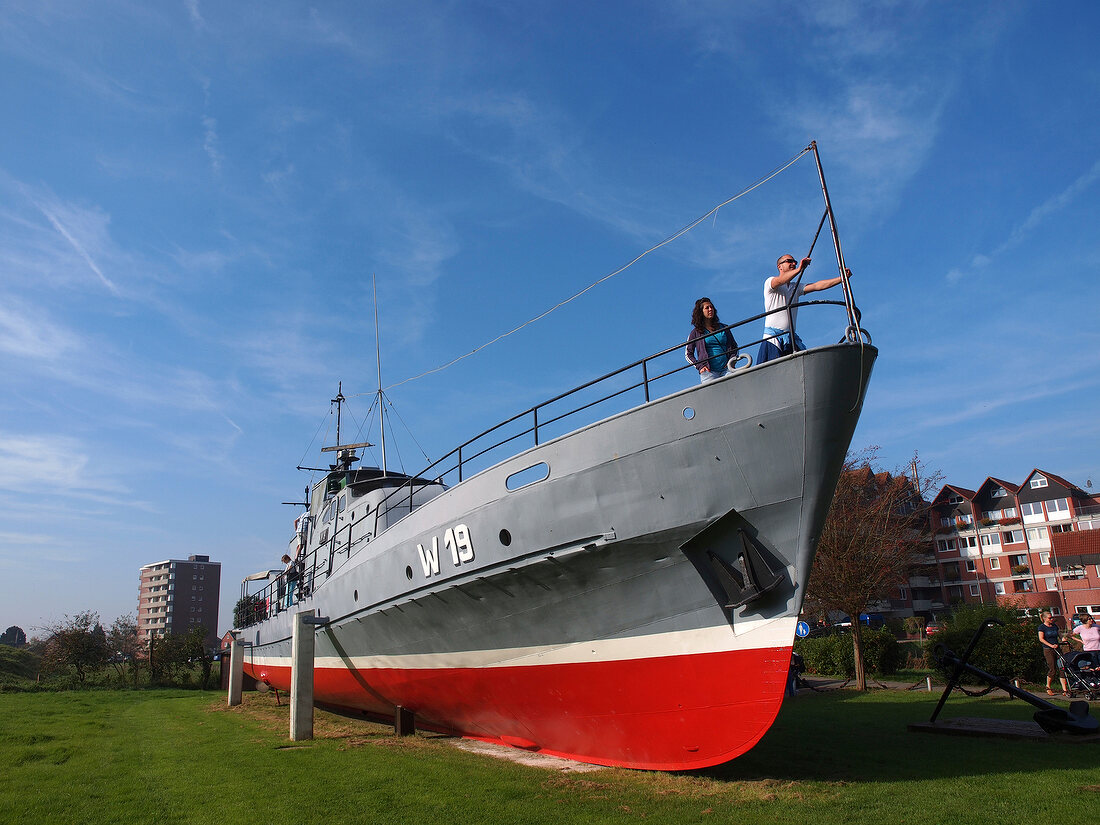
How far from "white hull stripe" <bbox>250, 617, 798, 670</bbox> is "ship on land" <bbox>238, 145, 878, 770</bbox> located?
0.6 inches

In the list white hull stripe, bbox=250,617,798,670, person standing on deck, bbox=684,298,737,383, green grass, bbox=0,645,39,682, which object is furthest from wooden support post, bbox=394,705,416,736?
green grass, bbox=0,645,39,682

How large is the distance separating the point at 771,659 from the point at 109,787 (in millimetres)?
7669

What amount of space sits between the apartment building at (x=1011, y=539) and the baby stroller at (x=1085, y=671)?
103 ft

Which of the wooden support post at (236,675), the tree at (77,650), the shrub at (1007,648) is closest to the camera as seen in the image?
the shrub at (1007,648)

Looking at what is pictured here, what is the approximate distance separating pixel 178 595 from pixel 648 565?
351 ft

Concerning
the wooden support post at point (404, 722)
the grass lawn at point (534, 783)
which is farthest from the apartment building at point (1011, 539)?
the wooden support post at point (404, 722)

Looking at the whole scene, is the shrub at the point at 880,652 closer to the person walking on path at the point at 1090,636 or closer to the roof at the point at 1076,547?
the person walking on path at the point at 1090,636

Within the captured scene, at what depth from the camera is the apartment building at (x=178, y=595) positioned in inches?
3684

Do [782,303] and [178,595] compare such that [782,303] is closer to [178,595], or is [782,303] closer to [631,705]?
[631,705]

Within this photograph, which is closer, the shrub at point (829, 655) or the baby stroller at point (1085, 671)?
the baby stroller at point (1085, 671)

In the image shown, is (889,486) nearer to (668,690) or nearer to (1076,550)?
(668,690)

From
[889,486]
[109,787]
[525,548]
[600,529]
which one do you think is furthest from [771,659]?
[889,486]

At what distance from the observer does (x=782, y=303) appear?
6.90 m

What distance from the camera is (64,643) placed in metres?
32.2
